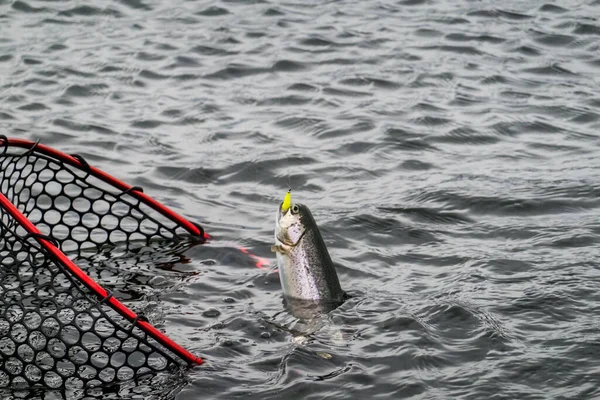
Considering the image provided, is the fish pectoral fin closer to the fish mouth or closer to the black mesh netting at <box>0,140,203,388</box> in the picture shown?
the fish mouth

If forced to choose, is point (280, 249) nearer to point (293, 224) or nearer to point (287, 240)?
point (287, 240)

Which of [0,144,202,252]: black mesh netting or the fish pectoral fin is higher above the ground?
the fish pectoral fin

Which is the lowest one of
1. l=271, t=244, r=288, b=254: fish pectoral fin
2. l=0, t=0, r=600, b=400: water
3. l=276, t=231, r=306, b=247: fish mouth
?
l=0, t=0, r=600, b=400: water

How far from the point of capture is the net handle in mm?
6542

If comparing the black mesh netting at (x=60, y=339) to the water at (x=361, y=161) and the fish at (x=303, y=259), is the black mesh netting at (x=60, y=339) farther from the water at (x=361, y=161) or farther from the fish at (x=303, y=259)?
the fish at (x=303, y=259)

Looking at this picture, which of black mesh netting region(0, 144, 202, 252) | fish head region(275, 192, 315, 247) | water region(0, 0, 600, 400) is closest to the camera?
water region(0, 0, 600, 400)

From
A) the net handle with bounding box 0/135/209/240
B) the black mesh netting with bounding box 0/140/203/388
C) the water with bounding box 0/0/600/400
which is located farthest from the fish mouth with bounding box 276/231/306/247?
the net handle with bounding box 0/135/209/240

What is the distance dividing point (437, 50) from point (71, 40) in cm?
494

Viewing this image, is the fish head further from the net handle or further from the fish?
the net handle

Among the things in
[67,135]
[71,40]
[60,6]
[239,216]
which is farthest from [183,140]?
[60,6]

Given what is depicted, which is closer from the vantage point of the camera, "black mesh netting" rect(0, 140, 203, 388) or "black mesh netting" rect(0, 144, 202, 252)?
"black mesh netting" rect(0, 140, 203, 388)

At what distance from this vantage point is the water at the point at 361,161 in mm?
5750

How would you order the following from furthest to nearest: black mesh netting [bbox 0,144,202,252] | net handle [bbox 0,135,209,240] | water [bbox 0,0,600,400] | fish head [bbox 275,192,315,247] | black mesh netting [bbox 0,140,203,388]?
black mesh netting [bbox 0,144,202,252] < net handle [bbox 0,135,209,240] < fish head [bbox 275,192,315,247] < water [bbox 0,0,600,400] < black mesh netting [bbox 0,140,203,388]

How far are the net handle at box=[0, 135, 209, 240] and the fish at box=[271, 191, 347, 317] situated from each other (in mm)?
1494
